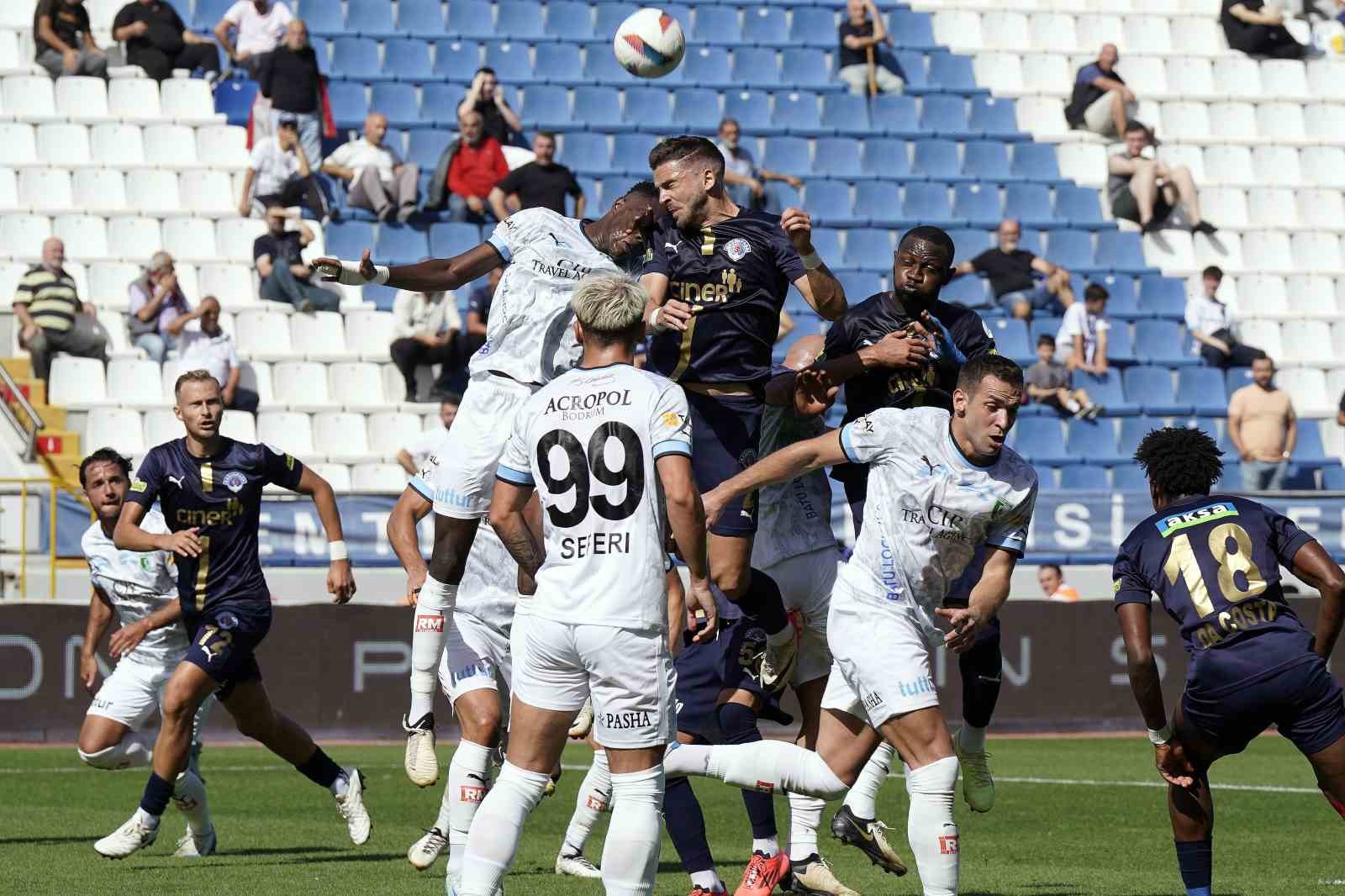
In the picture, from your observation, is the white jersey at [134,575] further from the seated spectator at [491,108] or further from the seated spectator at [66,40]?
the seated spectator at [66,40]

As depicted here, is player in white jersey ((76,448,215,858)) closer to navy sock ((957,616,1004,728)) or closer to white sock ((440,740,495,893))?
white sock ((440,740,495,893))

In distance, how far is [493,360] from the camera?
9758 millimetres

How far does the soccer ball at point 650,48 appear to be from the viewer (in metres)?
10.7

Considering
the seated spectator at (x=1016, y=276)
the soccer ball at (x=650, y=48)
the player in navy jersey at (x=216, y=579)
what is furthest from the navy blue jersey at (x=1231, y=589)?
the seated spectator at (x=1016, y=276)

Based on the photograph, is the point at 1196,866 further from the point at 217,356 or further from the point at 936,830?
the point at 217,356

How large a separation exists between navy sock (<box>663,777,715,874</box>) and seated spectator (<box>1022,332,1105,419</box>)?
14.9m

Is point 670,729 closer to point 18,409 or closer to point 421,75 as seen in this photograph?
point 18,409

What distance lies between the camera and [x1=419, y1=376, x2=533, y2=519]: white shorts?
9602 millimetres

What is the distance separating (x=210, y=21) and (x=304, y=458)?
24.1 feet

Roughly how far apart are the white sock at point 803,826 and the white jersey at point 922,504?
4.94 feet

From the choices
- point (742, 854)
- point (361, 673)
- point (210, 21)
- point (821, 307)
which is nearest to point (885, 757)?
point (742, 854)

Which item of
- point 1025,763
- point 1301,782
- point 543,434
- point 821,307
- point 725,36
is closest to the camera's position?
point 543,434

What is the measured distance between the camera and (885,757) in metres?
10.1

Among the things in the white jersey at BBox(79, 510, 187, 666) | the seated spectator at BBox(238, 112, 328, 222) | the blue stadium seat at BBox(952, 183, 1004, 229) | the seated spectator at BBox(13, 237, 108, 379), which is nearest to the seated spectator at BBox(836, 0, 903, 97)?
the blue stadium seat at BBox(952, 183, 1004, 229)
